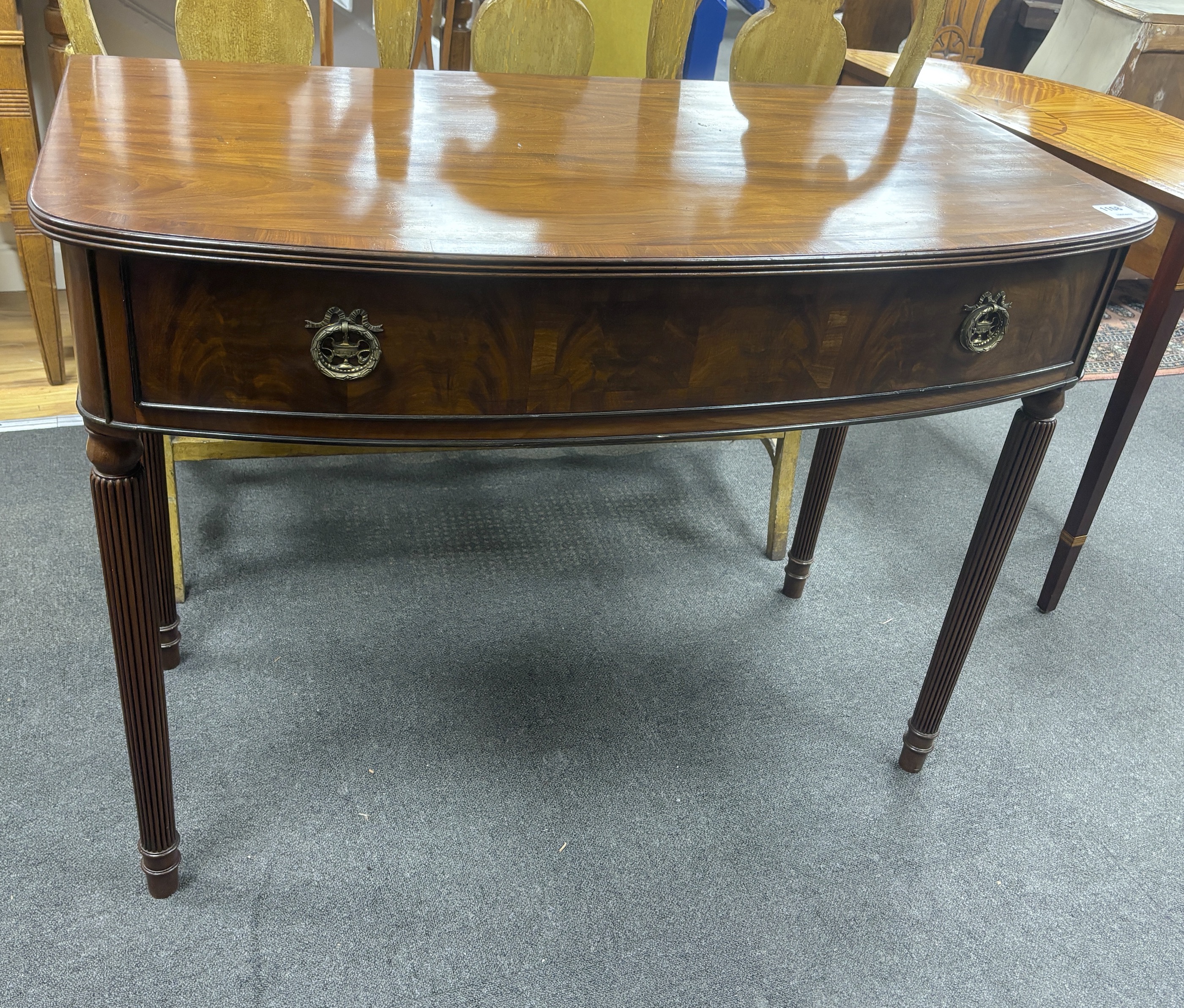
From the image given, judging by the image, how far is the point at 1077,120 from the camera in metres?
1.91

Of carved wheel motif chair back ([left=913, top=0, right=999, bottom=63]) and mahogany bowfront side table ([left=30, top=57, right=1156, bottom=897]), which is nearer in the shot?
mahogany bowfront side table ([left=30, top=57, right=1156, bottom=897])

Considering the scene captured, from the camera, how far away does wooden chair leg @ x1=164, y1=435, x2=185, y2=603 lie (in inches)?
57.4

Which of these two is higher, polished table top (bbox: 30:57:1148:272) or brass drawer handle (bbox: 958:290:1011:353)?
polished table top (bbox: 30:57:1148:272)

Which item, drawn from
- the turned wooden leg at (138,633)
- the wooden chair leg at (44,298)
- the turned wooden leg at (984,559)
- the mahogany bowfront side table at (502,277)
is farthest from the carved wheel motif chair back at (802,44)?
the wooden chair leg at (44,298)

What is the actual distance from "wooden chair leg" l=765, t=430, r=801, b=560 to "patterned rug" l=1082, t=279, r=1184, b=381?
119 centimetres

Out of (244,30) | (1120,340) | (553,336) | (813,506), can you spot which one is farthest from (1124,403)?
(244,30)

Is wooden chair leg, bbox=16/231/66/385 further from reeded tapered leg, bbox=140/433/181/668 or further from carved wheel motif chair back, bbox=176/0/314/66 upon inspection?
reeded tapered leg, bbox=140/433/181/668

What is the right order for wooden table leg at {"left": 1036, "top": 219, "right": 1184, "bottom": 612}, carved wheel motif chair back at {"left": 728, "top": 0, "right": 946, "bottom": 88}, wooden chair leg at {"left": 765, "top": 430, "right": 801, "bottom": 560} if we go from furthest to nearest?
wooden chair leg at {"left": 765, "top": 430, "right": 801, "bottom": 560}, carved wheel motif chair back at {"left": 728, "top": 0, "right": 946, "bottom": 88}, wooden table leg at {"left": 1036, "top": 219, "right": 1184, "bottom": 612}

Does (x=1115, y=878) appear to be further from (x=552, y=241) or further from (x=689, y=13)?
(x=689, y=13)

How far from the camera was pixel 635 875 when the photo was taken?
1290 mm

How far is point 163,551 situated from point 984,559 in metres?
1.12

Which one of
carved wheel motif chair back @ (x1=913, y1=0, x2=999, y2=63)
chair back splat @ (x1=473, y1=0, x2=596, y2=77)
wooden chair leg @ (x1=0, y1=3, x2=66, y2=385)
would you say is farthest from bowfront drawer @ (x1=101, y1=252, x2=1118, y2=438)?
carved wheel motif chair back @ (x1=913, y1=0, x2=999, y2=63)

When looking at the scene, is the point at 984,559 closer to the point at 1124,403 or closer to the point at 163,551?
the point at 1124,403

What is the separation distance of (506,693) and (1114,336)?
86.3 inches
